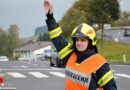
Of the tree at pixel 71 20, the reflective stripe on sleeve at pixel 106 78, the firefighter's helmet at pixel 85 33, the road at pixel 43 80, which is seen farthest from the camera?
the tree at pixel 71 20

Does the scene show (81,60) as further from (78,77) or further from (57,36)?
(57,36)

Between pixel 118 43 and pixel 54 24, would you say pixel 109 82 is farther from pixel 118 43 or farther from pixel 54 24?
pixel 118 43

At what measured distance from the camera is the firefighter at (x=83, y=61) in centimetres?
307

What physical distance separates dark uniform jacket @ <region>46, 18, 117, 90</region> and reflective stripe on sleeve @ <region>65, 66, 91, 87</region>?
0.16ft

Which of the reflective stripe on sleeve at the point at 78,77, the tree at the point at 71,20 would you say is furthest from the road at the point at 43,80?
the tree at the point at 71,20

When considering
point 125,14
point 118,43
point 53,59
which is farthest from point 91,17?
point 125,14

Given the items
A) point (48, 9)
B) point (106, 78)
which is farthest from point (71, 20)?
point (106, 78)

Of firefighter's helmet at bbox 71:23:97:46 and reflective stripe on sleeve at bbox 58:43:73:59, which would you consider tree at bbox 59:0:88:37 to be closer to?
reflective stripe on sleeve at bbox 58:43:73:59

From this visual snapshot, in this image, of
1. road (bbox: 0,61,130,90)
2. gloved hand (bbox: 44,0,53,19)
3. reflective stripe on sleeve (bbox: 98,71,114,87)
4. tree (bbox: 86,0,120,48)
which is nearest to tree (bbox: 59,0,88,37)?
tree (bbox: 86,0,120,48)

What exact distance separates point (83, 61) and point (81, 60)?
0.10ft

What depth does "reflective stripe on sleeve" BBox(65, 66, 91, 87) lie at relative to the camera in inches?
123

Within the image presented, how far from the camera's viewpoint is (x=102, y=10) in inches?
1299

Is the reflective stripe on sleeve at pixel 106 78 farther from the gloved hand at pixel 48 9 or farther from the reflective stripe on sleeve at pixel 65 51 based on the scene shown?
the gloved hand at pixel 48 9

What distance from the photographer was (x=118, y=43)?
49.5 meters
